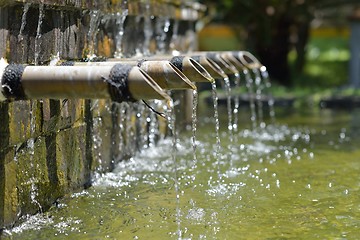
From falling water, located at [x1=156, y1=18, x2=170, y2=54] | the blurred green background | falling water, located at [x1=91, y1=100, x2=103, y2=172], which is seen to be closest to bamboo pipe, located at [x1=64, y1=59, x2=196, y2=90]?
falling water, located at [x1=91, y1=100, x2=103, y2=172]

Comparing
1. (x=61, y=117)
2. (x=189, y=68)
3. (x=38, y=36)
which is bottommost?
(x=61, y=117)

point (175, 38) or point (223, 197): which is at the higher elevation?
point (175, 38)

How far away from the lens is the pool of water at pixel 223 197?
5.45 metres

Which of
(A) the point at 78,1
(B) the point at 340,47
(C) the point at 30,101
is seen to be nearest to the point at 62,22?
(A) the point at 78,1

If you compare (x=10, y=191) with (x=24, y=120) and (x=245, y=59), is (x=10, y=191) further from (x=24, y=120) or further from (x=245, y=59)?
(x=245, y=59)

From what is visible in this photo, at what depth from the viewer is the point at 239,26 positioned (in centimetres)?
1752

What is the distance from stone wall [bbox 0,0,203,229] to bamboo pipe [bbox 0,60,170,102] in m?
0.19

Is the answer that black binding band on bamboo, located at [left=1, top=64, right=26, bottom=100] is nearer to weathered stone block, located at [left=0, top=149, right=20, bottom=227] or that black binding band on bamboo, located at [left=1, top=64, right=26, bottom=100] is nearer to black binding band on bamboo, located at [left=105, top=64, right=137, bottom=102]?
weathered stone block, located at [left=0, top=149, right=20, bottom=227]

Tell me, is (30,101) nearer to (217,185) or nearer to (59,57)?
(59,57)

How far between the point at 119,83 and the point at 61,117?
61.3 inches

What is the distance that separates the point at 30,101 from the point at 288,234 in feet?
7.07

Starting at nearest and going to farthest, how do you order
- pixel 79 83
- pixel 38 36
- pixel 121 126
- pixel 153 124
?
pixel 79 83, pixel 38 36, pixel 121 126, pixel 153 124

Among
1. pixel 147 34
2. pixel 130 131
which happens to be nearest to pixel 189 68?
pixel 130 131

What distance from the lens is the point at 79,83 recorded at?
16.6ft
